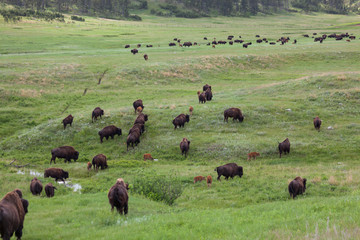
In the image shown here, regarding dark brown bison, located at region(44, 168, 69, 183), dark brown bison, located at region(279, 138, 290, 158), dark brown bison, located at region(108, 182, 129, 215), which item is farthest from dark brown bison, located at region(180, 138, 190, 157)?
dark brown bison, located at region(108, 182, 129, 215)

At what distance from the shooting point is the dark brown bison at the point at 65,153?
2534 centimetres

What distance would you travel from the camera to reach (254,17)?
18438 cm

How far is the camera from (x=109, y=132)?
2869 cm

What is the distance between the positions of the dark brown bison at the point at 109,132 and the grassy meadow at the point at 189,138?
48cm

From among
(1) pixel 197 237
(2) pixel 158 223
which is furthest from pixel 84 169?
(1) pixel 197 237

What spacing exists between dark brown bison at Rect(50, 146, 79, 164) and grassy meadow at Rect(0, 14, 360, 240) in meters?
1.07

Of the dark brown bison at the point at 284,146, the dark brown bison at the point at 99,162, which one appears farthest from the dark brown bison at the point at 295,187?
the dark brown bison at the point at 99,162

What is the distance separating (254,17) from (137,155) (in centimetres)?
17421

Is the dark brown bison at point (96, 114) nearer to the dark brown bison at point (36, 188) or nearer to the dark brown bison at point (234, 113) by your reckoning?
the dark brown bison at point (234, 113)

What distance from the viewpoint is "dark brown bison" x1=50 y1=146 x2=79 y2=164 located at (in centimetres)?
2534

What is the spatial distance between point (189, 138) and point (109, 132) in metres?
6.82

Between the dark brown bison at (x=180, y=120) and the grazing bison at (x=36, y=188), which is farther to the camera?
the dark brown bison at (x=180, y=120)

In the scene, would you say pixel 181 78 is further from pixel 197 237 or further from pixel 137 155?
pixel 197 237

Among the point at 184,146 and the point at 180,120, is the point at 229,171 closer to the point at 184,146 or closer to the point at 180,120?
the point at 184,146
